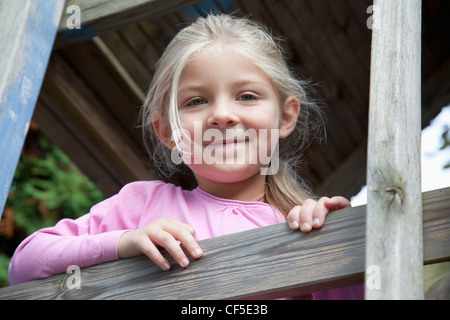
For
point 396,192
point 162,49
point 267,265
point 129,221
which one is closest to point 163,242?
point 267,265

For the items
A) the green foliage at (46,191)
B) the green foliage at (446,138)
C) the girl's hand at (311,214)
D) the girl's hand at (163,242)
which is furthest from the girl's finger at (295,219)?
the green foliage at (46,191)

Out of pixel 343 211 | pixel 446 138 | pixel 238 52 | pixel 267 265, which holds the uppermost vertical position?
pixel 446 138

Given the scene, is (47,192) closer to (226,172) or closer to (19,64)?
(19,64)

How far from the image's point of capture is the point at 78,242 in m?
1.79

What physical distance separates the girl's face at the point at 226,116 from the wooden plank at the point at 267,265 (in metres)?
0.49

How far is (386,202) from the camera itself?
1.22 meters

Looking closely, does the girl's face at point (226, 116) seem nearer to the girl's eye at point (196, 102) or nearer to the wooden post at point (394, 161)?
the girl's eye at point (196, 102)

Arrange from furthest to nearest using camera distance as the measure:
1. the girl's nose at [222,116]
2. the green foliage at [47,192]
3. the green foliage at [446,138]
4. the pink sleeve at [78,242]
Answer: the green foliage at [47,192] → the green foliage at [446,138] → the girl's nose at [222,116] → the pink sleeve at [78,242]

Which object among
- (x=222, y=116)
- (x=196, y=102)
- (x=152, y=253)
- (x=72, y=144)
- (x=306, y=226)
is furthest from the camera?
(x=72, y=144)

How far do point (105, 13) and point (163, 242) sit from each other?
117 cm

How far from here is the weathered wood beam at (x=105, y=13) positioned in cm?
244

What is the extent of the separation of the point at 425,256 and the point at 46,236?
1.05 m
